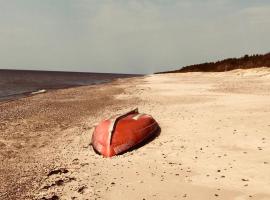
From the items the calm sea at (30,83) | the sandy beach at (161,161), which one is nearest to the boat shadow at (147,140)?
the sandy beach at (161,161)

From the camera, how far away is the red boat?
10.1 metres

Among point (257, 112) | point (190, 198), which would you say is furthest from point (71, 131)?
point (190, 198)

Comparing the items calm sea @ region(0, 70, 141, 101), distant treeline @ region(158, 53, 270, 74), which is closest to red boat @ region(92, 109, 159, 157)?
calm sea @ region(0, 70, 141, 101)

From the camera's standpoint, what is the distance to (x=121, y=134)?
10.4 m

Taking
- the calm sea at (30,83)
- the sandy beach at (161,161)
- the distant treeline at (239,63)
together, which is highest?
the distant treeline at (239,63)

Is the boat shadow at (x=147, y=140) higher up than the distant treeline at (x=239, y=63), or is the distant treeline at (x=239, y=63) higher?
the distant treeline at (x=239, y=63)

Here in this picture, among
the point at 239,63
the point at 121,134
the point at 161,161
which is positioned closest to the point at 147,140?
the point at 121,134

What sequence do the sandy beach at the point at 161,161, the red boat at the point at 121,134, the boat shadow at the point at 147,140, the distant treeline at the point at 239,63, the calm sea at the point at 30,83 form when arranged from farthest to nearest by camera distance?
the calm sea at the point at 30,83 < the distant treeline at the point at 239,63 < the boat shadow at the point at 147,140 < the red boat at the point at 121,134 < the sandy beach at the point at 161,161

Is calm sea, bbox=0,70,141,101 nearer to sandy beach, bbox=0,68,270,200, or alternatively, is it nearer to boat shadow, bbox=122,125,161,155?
sandy beach, bbox=0,68,270,200

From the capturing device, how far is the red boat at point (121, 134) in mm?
10055

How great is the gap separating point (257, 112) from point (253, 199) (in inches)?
263

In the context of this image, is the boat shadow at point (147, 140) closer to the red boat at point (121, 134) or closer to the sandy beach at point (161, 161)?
the red boat at point (121, 134)

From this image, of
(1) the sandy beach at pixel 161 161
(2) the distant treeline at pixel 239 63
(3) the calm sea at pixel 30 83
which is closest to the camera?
(1) the sandy beach at pixel 161 161

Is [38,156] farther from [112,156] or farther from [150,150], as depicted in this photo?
[150,150]
